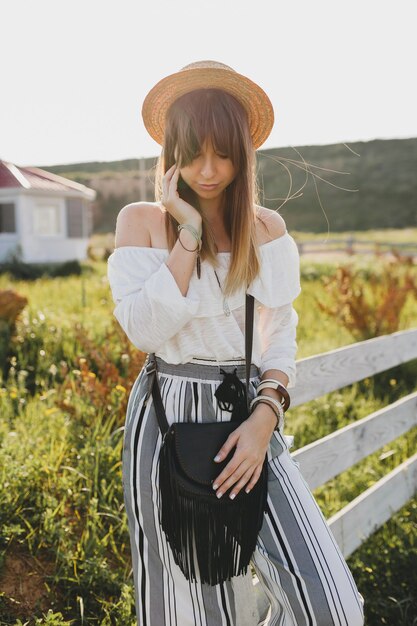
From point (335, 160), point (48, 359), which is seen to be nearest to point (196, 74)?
point (48, 359)

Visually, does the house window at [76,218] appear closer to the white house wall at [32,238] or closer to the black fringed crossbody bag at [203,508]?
the white house wall at [32,238]

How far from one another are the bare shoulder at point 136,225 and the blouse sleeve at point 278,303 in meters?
0.36

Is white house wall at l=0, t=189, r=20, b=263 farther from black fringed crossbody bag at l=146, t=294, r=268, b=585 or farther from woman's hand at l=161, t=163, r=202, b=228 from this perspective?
black fringed crossbody bag at l=146, t=294, r=268, b=585

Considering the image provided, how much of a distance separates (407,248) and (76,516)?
2912 cm

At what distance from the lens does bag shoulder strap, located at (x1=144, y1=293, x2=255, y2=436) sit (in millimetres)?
1834

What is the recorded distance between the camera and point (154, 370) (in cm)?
192

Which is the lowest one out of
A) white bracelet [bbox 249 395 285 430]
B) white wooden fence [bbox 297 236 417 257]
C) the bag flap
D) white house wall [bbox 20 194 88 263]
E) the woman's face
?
white wooden fence [bbox 297 236 417 257]

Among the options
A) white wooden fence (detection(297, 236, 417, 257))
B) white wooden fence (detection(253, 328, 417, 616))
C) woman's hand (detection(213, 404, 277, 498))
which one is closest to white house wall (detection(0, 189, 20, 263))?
white wooden fence (detection(297, 236, 417, 257))

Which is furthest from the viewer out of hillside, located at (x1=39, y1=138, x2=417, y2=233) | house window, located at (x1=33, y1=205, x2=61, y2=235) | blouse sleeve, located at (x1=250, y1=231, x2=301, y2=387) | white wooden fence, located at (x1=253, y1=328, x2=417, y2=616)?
hillside, located at (x1=39, y1=138, x2=417, y2=233)

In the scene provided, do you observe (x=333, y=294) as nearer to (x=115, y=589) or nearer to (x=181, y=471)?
(x=115, y=589)

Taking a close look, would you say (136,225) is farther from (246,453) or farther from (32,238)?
(32,238)

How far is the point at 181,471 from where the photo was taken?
169 cm

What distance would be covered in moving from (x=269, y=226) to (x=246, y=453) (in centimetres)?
74

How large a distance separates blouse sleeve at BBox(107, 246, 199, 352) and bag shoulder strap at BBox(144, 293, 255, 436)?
99mm
